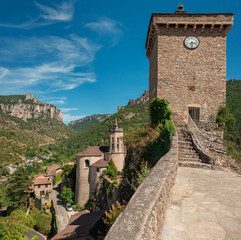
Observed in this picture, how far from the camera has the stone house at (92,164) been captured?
27.2 meters

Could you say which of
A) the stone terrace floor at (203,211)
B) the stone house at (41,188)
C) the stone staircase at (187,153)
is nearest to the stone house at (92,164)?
the stone house at (41,188)

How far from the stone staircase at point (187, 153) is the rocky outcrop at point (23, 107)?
172622 millimetres

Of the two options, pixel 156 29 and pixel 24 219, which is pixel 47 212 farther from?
pixel 156 29

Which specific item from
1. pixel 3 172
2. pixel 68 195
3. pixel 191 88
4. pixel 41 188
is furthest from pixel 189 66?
pixel 3 172

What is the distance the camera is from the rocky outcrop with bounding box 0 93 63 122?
158062mm

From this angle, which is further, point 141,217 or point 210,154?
point 210,154

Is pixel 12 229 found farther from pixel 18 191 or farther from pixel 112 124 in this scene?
pixel 112 124

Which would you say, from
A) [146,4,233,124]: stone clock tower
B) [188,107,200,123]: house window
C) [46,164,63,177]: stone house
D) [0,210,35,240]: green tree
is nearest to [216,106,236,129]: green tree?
[146,4,233,124]: stone clock tower

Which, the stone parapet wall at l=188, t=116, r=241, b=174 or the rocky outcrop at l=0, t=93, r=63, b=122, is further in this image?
the rocky outcrop at l=0, t=93, r=63, b=122

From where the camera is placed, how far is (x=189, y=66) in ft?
39.0

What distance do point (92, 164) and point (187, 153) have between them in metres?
22.0

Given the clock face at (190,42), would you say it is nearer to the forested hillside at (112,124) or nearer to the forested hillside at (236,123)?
the forested hillside at (236,123)

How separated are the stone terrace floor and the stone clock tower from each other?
23.7 ft

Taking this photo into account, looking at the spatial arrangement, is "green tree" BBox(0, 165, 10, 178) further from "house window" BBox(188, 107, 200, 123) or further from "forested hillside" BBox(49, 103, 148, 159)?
"house window" BBox(188, 107, 200, 123)
